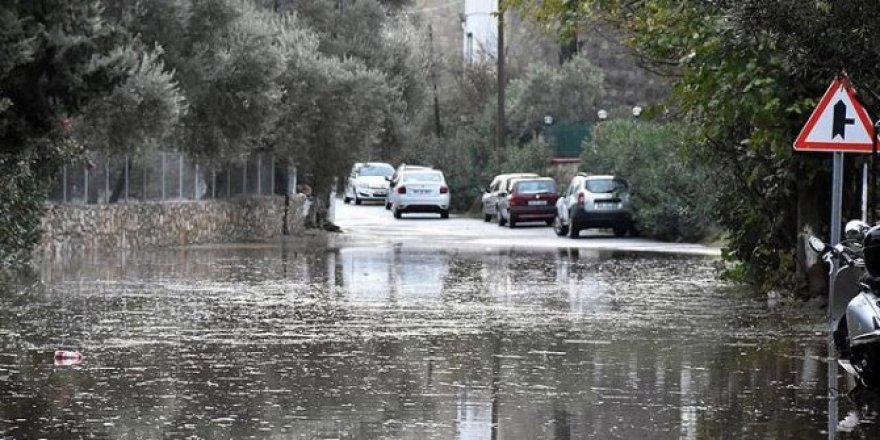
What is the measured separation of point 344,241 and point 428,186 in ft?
59.3

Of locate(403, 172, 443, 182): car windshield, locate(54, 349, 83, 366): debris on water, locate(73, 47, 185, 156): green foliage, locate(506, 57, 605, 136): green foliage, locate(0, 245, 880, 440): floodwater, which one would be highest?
locate(506, 57, 605, 136): green foliage

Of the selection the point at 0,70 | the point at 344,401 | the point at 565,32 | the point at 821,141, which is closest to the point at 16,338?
the point at 0,70

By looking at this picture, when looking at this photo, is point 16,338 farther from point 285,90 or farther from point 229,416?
point 285,90

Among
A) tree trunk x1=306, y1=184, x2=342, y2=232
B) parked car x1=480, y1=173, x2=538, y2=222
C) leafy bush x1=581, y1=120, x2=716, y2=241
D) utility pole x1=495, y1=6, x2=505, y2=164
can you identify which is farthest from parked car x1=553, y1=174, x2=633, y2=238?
utility pole x1=495, y1=6, x2=505, y2=164

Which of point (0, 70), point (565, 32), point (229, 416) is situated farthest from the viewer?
point (565, 32)

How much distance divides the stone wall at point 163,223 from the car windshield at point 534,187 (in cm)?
802

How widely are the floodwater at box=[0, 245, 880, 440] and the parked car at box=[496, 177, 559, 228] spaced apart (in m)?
27.0

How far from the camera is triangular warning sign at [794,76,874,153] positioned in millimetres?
14172

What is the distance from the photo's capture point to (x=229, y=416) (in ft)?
33.6

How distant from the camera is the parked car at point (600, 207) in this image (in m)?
42.7

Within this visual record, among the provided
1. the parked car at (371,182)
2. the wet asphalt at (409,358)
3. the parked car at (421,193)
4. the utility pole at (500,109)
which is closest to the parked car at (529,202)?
the parked car at (421,193)

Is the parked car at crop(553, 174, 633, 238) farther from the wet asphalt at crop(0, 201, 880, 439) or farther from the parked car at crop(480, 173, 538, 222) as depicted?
the wet asphalt at crop(0, 201, 880, 439)

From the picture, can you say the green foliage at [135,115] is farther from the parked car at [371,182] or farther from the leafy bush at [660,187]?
the parked car at [371,182]

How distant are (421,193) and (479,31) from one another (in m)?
23.8
